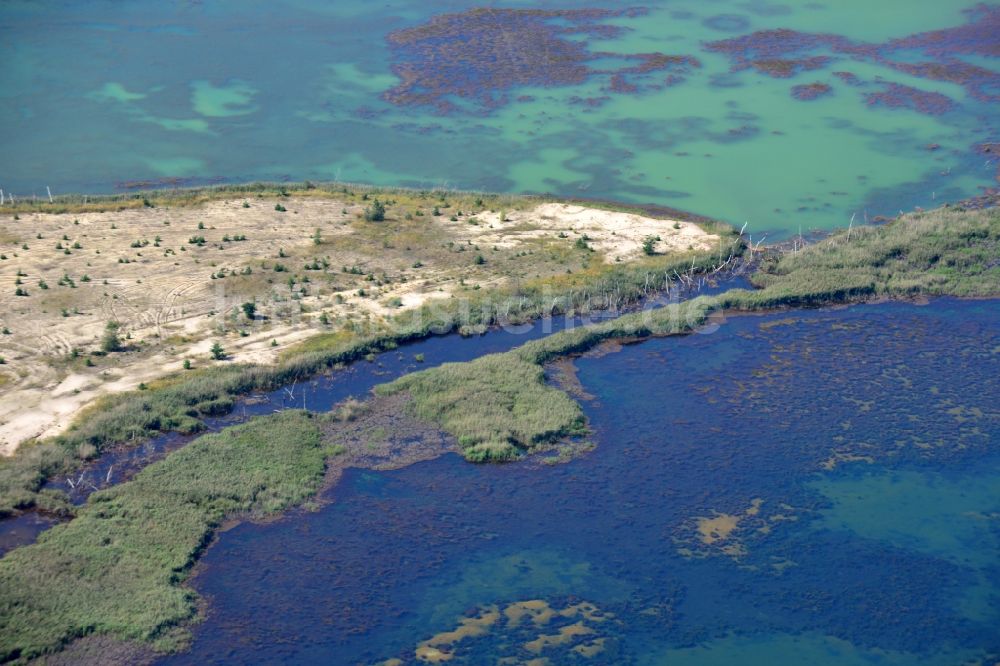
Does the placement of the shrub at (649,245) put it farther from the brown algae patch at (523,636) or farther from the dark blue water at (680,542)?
the brown algae patch at (523,636)

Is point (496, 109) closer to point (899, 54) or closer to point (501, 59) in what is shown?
point (501, 59)

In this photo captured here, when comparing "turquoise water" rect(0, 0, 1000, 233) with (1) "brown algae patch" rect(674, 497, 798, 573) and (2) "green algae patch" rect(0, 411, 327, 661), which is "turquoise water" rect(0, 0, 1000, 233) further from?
(2) "green algae patch" rect(0, 411, 327, 661)

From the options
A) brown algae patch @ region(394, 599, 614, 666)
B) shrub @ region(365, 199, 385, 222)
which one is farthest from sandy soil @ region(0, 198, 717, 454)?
brown algae patch @ region(394, 599, 614, 666)

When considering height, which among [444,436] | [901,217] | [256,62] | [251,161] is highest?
[256,62]

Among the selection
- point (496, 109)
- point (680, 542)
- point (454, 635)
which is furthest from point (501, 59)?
point (454, 635)

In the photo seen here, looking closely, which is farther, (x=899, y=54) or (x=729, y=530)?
(x=899, y=54)

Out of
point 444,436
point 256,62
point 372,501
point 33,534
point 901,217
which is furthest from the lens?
point 256,62

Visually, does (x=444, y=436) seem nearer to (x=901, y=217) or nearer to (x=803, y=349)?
(x=803, y=349)

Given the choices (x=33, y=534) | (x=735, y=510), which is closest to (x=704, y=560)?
(x=735, y=510)
